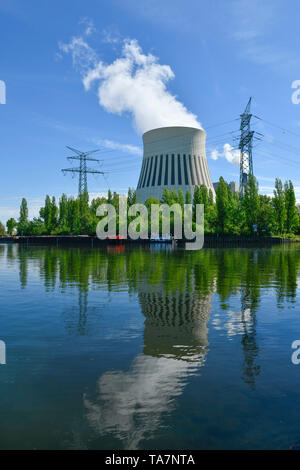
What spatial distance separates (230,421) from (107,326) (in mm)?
5649

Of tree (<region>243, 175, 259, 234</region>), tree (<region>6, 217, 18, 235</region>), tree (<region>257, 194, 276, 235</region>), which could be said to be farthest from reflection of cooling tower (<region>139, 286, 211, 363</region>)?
tree (<region>6, 217, 18, 235</region>)

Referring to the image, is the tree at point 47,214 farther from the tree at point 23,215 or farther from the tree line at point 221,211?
the tree at point 23,215

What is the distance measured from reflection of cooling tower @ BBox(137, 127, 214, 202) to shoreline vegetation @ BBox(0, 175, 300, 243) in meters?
11.8

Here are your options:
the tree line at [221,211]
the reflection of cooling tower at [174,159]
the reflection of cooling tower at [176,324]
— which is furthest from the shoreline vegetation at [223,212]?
the reflection of cooling tower at [176,324]

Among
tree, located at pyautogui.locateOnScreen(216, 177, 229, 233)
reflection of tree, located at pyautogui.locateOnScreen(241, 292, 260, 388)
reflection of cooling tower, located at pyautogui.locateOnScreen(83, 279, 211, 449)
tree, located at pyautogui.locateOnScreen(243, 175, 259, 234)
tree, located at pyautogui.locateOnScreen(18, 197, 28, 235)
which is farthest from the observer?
tree, located at pyautogui.locateOnScreen(18, 197, 28, 235)

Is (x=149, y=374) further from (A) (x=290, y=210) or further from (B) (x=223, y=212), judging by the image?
(A) (x=290, y=210)

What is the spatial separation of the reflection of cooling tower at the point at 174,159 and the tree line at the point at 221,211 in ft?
37.2

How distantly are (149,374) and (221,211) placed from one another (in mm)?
72507

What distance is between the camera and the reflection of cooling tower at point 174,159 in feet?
348

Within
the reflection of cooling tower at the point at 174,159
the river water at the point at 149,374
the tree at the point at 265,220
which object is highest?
the reflection of cooling tower at the point at 174,159

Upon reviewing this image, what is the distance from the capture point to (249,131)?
239ft

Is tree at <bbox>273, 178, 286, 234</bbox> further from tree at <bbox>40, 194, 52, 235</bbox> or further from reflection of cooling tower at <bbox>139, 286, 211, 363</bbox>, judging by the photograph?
reflection of cooling tower at <bbox>139, 286, 211, 363</bbox>

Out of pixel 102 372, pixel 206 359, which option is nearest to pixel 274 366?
pixel 206 359

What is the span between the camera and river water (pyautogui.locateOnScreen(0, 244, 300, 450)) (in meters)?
4.95
